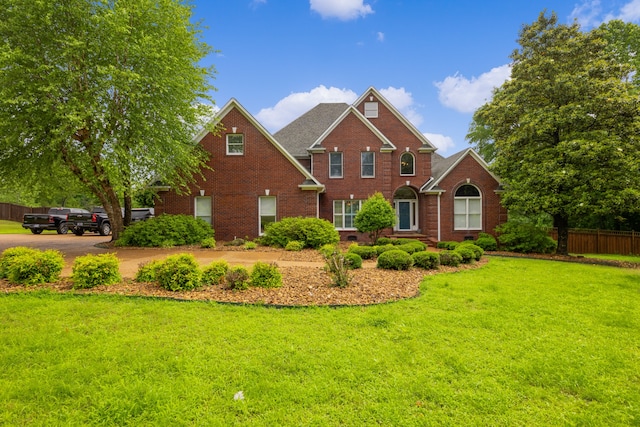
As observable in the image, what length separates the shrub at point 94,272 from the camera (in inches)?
239

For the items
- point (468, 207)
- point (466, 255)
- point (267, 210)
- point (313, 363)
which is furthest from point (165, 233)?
point (468, 207)

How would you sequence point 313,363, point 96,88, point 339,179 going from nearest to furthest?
point 313,363
point 96,88
point 339,179

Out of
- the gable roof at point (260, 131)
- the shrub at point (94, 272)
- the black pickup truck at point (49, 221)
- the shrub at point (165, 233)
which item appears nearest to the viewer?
the shrub at point (94, 272)

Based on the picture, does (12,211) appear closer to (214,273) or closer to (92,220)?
(92,220)

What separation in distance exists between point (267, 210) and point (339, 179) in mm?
4936

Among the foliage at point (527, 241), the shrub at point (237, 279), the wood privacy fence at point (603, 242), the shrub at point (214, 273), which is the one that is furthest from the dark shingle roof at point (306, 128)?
the wood privacy fence at point (603, 242)

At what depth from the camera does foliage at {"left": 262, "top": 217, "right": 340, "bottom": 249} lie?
13.3 meters

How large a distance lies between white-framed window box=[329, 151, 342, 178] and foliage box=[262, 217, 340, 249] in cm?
520

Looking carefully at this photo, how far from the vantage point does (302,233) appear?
13461 millimetres

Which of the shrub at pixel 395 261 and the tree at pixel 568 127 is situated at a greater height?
the tree at pixel 568 127

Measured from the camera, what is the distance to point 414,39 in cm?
1396

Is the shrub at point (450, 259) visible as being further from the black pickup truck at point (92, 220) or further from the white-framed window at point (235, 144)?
the black pickup truck at point (92, 220)

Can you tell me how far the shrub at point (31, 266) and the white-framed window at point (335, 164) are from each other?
45.2ft

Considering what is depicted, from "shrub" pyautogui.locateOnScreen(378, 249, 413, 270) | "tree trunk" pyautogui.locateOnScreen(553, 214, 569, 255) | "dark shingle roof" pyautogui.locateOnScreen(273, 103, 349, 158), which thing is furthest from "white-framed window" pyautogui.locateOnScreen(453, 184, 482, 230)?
"shrub" pyautogui.locateOnScreen(378, 249, 413, 270)
